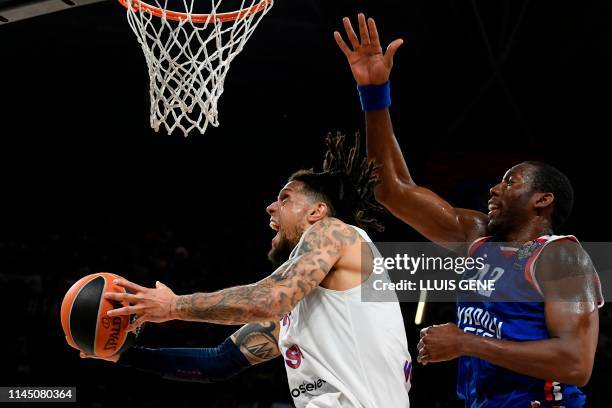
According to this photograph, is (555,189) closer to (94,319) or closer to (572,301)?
(572,301)

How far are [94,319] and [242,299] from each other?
2.18 feet

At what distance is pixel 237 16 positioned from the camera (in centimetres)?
430

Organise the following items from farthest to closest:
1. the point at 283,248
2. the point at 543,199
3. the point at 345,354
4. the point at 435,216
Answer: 1. the point at 435,216
2. the point at 543,199
3. the point at 283,248
4. the point at 345,354

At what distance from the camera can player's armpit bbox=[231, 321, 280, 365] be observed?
324 centimetres

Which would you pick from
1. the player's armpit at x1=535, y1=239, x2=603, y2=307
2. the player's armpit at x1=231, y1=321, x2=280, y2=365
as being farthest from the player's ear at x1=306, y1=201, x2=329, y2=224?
the player's armpit at x1=535, y1=239, x2=603, y2=307

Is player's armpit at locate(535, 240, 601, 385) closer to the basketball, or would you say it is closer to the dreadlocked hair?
the dreadlocked hair

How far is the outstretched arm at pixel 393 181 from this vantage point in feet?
11.3

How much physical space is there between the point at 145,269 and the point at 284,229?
16.9ft

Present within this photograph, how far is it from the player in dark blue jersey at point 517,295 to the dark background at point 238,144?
3628 mm

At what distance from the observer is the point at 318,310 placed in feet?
8.73

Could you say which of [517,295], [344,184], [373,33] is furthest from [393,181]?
[517,295]

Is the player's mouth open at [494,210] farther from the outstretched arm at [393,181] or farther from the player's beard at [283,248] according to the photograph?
the player's beard at [283,248]

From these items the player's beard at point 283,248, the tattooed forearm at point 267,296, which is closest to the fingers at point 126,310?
the tattooed forearm at point 267,296

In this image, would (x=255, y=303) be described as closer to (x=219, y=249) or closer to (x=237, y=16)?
(x=237, y=16)
